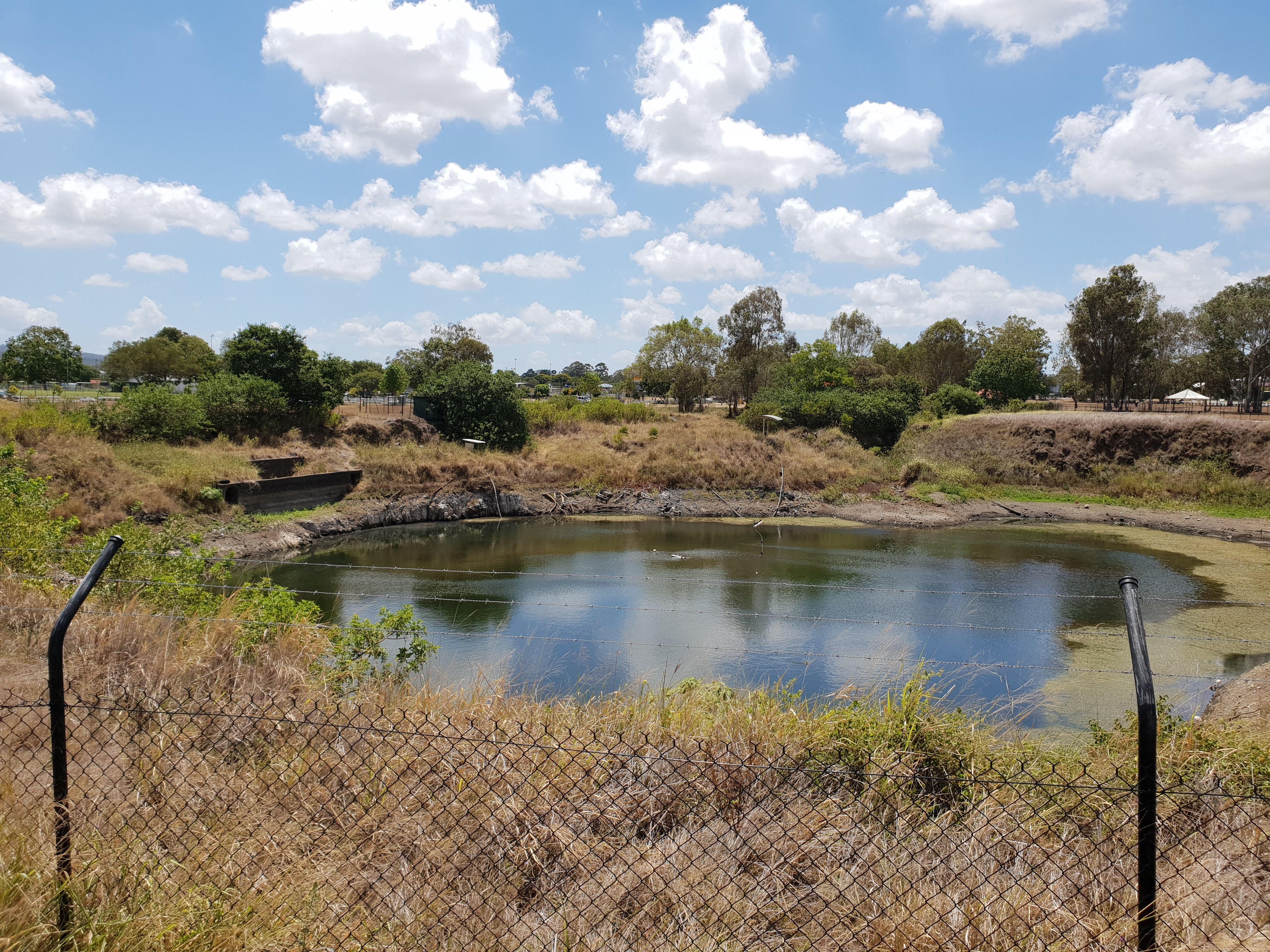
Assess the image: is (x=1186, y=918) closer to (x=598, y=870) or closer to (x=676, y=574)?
(x=598, y=870)

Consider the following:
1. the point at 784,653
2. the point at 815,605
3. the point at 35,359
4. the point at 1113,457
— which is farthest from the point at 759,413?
the point at 35,359

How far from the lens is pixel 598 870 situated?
3701 millimetres

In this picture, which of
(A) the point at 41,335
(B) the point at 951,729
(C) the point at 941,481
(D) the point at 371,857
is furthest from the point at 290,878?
(A) the point at 41,335

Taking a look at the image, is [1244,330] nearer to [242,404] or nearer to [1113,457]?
[1113,457]

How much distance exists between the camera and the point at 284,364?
31.3 m

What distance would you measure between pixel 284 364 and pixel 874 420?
28889 millimetres

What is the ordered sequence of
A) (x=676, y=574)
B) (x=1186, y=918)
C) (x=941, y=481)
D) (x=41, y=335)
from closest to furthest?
(x=1186, y=918) → (x=676, y=574) → (x=941, y=481) → (x=41, y=335)

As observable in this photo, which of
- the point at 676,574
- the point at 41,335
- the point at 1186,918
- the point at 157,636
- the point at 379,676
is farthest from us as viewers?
the point at 41,335

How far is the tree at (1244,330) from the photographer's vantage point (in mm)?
39781

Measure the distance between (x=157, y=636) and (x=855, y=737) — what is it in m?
5.80

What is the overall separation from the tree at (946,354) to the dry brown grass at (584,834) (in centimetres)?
5403

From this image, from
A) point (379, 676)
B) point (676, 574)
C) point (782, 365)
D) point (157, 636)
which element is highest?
point (782, 365)

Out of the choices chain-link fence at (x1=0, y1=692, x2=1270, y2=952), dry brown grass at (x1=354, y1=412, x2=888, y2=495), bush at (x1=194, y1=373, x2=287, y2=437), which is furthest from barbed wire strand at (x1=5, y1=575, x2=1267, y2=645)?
bush at (x1=194, y1=373, x2=287, y2=437)

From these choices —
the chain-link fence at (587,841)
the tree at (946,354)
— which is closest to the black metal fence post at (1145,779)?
the chain-link fence at (587,841)
